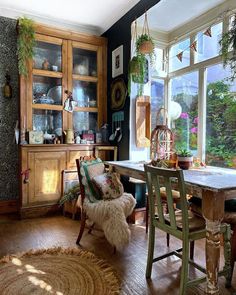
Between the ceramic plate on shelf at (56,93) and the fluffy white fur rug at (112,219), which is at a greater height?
the ceramic plate on shelf at (56,93)

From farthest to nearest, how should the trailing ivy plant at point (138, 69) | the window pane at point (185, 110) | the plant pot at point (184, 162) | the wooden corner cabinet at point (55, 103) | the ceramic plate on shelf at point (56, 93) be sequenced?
Answer: the ceramic plate on shelf at point (56, 93) → the wooden corner cabinet at point (55, 103) → the window pane at point (185, 110) → the trailing ivy plant at point (138, 69) → the plant pot at point (184, 162)

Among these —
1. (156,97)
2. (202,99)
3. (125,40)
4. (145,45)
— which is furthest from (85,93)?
(202,99)

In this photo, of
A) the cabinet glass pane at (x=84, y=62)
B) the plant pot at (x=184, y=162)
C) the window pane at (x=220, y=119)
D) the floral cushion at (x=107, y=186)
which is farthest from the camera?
the cabinet glass pane at (x=84, y=62)

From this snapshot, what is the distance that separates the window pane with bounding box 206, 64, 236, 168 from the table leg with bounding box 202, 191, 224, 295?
134 cm

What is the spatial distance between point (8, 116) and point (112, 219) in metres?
2.22

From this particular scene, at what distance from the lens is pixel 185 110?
345 cm

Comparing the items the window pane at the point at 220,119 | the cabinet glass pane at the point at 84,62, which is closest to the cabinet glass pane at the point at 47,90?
the cabinet glass pane at the point at 84,62

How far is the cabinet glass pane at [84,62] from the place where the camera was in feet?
12.4

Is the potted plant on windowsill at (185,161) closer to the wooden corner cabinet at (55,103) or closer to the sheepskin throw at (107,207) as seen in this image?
the sheepskin throw at (107,207)

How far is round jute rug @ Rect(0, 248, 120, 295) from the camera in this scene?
1822mm

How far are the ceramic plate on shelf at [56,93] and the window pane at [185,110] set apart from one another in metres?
1.58

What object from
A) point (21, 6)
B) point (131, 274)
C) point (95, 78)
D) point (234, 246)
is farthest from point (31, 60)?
point (234, 246)

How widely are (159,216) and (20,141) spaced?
7.42ft

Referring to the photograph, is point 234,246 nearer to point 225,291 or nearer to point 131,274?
point 225,291
